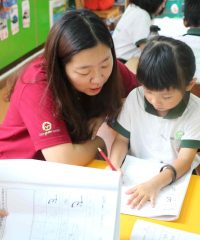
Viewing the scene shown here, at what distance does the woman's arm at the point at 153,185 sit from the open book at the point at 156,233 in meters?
0.07

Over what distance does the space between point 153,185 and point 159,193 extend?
26 mm

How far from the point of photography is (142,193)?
878 mm

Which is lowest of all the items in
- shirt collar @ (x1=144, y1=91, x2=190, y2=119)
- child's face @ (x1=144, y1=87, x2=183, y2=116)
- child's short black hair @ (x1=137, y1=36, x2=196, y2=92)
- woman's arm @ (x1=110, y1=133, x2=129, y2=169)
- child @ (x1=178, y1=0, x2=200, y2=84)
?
woman's arm @ (x1=110, y1=133, x2=129, y2=169)

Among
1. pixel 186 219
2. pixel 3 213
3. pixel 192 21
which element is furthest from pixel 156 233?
pixel 192 21

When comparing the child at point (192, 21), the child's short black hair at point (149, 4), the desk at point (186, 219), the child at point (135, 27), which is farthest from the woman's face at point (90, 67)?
the child's short black hair at point (149, 4)

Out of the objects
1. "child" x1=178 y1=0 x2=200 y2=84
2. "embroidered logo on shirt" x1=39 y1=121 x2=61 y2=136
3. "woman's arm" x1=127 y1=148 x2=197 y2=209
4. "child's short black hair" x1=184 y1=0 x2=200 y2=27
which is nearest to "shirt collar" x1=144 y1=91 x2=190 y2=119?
"woman's arm" x1=127 y1=148 x2=197 y2=209

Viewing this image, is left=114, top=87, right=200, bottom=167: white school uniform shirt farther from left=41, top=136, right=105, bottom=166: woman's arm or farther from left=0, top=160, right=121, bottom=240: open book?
left=0, top=160, right=121, bottom=240: open book

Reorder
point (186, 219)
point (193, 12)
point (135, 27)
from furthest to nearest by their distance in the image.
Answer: point (135, 27), point (193, 12), point (186, 219)

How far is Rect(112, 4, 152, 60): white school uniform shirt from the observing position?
7.61ft

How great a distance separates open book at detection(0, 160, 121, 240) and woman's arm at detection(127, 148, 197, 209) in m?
0.17

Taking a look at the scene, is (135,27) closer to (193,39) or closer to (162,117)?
(193,39)

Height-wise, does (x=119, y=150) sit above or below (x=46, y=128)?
below

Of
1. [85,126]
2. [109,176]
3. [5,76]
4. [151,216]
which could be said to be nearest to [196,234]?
[151,216]

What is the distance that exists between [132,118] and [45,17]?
2638mm
